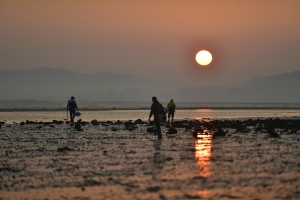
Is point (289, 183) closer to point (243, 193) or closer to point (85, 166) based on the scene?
point (243, 193)

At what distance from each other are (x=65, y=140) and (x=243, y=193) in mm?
15426

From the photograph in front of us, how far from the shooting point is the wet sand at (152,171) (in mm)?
11359

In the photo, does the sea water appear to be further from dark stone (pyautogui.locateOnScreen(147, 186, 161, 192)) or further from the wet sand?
dark stone (pyautogui.locateOnScreen(147, 186, 161, 192))

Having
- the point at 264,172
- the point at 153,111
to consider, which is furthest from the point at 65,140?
the point at 264,172

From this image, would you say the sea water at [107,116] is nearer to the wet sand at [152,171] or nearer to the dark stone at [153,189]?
the wet sand at [152,171]

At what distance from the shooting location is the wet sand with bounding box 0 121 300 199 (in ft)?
37.3

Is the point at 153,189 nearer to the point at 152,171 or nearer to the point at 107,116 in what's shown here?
the point at 152,171

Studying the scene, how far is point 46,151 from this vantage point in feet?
65.3

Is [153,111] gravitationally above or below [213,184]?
above

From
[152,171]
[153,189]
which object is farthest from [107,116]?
[153,189]

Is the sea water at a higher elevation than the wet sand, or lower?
higher

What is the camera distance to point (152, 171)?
1416 centimetres

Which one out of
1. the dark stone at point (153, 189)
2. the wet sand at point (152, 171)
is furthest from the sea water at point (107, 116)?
the dark stone at point (153, 189)

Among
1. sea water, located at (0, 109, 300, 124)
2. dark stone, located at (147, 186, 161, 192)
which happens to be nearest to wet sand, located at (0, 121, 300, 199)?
dark stone, located at (147, 186, 161, 192)
